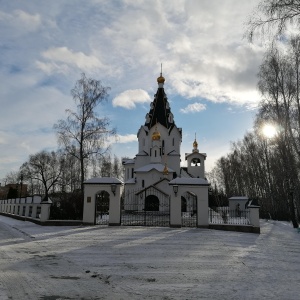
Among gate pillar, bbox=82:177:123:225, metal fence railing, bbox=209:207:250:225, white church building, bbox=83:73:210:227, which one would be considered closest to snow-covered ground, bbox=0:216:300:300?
gate pillar, bbox=82:177:123:225

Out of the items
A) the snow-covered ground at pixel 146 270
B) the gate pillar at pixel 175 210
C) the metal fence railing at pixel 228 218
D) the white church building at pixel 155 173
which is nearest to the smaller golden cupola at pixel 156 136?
the white church building at pixel 155 173

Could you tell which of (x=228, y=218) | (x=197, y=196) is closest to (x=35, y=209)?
(x=197, y=196)

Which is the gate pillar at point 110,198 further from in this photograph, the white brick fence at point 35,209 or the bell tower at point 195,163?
the bell tower at point 195,163

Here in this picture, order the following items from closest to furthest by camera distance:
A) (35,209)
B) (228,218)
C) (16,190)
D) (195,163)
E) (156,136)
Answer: (35,209), (228,218), (156,136), (195,163), (16,190)

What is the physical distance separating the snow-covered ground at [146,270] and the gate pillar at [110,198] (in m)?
6.00

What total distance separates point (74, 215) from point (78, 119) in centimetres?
718

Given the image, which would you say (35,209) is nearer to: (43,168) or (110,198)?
(110,198)

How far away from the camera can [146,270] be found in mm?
6758

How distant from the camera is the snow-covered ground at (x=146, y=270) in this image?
5.11m

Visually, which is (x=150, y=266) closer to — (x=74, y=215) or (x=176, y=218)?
(x=176, y=218)

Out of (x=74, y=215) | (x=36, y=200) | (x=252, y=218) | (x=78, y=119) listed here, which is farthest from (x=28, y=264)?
(x=78, y=119)

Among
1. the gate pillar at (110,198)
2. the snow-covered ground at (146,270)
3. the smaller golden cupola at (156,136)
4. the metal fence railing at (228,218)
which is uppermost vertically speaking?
the smaller golden cupola at (156,136)

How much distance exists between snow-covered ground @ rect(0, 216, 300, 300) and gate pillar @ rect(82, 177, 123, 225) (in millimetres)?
6000

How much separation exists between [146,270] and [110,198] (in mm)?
10688
